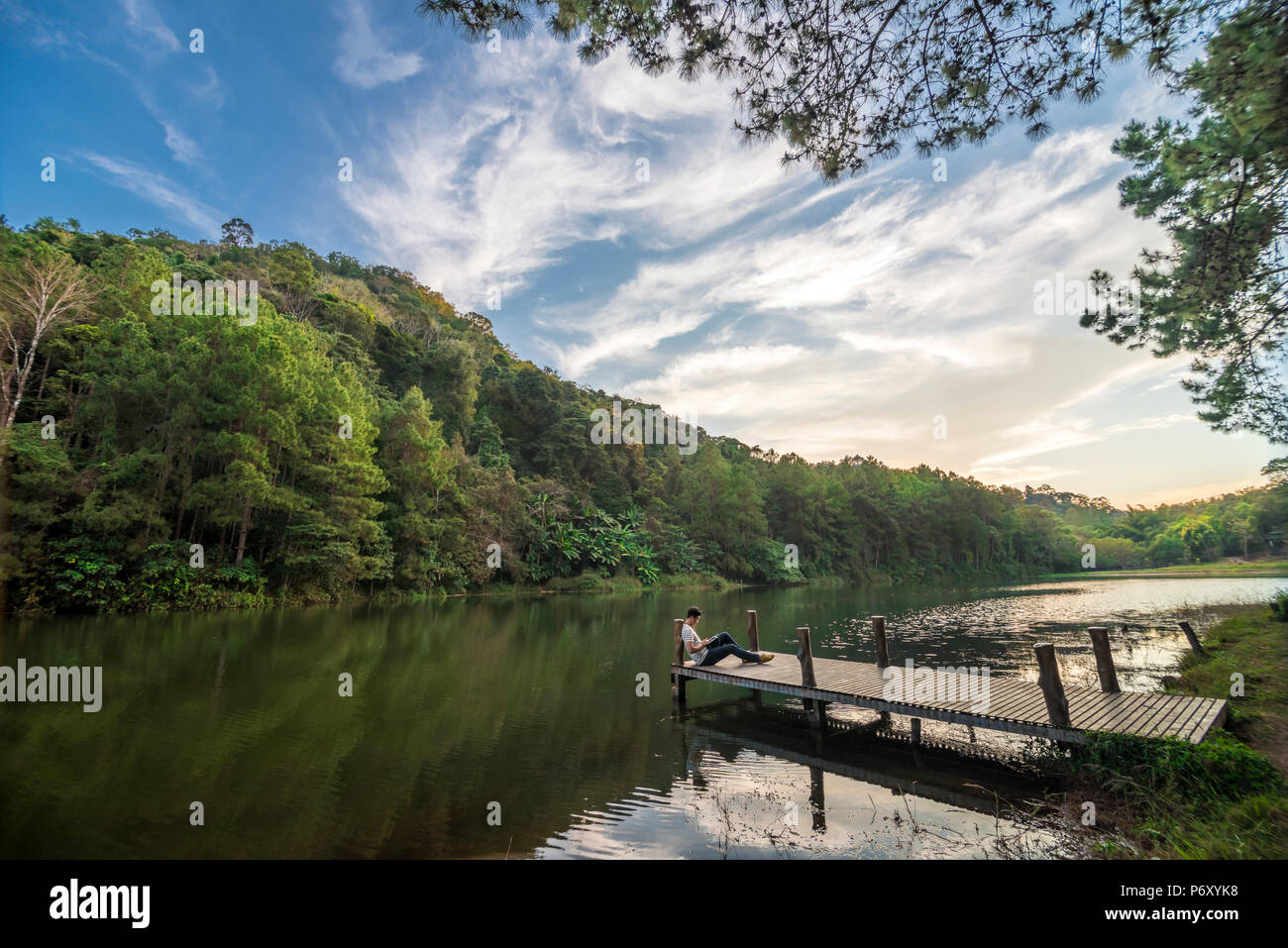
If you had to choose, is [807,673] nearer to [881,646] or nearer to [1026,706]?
[881,646]

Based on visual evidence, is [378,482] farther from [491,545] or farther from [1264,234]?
[1264,234]

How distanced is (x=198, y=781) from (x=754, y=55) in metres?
9.48

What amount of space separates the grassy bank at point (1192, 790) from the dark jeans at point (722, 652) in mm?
4601

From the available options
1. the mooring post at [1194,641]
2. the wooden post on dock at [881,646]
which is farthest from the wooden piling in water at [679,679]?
the mooring post at [1194,641]

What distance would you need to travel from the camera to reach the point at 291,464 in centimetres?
2278

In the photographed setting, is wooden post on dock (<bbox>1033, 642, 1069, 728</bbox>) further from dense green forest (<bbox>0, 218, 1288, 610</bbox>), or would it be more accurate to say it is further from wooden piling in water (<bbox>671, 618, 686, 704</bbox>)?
dense green forest (<bbox>0, 218, 1288, 610</bbox>)

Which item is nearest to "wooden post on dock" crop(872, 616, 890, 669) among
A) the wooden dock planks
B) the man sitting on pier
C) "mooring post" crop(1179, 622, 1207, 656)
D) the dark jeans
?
the wooden dock planks

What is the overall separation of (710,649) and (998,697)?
4.49 meters

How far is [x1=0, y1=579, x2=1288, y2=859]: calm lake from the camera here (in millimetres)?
4828

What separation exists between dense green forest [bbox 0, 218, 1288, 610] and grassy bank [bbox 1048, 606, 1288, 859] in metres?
15.9

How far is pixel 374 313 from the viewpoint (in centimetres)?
4778

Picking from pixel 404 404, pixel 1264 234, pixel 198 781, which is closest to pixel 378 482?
pixel 404 404

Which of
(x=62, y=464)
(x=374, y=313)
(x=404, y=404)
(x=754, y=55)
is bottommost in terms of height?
(x=62, y=464)

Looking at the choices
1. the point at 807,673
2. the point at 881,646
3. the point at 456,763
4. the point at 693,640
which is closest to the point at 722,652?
the point at 693,640
